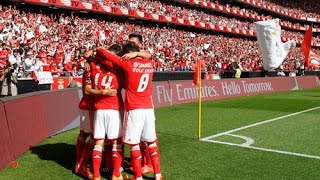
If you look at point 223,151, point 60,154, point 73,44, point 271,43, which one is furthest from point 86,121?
point 73,44

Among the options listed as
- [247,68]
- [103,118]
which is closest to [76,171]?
[103,118]

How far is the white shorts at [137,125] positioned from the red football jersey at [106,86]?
1.10 feet

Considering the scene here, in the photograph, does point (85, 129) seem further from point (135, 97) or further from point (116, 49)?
point (116, 49)

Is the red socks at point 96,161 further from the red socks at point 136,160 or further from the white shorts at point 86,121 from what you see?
the white shorts at point 86,121

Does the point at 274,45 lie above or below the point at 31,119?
above

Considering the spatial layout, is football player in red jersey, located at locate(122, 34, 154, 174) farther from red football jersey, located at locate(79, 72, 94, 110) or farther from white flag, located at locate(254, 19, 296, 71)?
white flag, located at locate(254, 19, 296, 71)

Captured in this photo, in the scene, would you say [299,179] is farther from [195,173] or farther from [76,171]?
[76,171]

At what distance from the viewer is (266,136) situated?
9828mm

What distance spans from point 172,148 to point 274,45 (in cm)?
1508

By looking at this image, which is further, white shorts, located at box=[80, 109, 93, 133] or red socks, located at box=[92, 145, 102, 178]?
white shorts, located at box=[80, 109, 93, 133]

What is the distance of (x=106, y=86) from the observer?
5.95 meters

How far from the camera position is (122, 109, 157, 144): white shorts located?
5.72m

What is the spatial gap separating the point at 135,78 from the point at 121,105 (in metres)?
0.64

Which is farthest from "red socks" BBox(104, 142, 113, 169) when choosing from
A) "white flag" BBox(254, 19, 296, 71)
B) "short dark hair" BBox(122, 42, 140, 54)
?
"white flag" BBox(254, 19, 296, 71)
